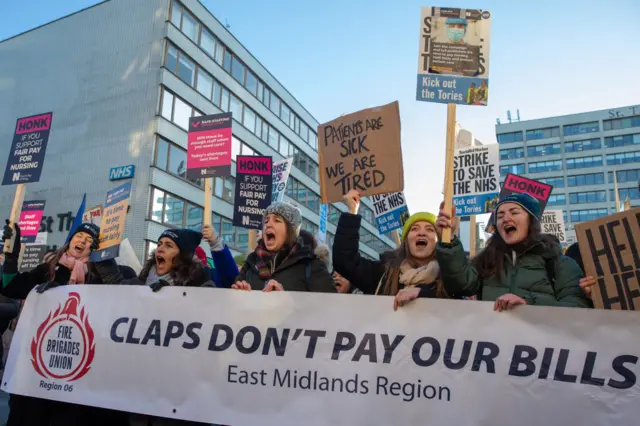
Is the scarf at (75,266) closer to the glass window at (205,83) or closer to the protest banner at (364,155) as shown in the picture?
the protest banner at (364,155)

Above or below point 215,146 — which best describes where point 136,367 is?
below

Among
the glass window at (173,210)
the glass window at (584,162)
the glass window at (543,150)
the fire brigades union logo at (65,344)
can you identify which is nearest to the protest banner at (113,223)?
the fire brigades union logo at (65,344)

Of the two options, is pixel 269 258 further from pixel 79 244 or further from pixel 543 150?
pixel 543 150

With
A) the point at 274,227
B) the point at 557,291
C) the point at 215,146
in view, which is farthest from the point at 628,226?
the point at 215,146

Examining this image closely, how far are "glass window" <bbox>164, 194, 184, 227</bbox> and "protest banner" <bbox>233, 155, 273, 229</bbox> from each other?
61.0 feet

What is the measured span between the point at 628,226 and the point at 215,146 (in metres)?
4.42

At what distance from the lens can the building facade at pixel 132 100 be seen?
25516 mm

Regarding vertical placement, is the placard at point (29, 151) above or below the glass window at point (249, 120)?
below

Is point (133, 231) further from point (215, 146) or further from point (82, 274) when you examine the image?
point (82, 274)

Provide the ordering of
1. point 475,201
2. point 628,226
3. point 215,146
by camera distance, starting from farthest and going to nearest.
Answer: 1. point 475,201
2. point 215,146
3. point 628,226

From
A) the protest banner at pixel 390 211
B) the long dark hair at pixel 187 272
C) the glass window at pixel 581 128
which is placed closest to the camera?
the long dark hair at pixel 187 272

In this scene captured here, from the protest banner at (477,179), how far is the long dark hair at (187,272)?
4899mm

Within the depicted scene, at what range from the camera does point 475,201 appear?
8.11m

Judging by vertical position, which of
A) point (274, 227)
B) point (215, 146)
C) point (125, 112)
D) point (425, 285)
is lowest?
point (425, 285)
